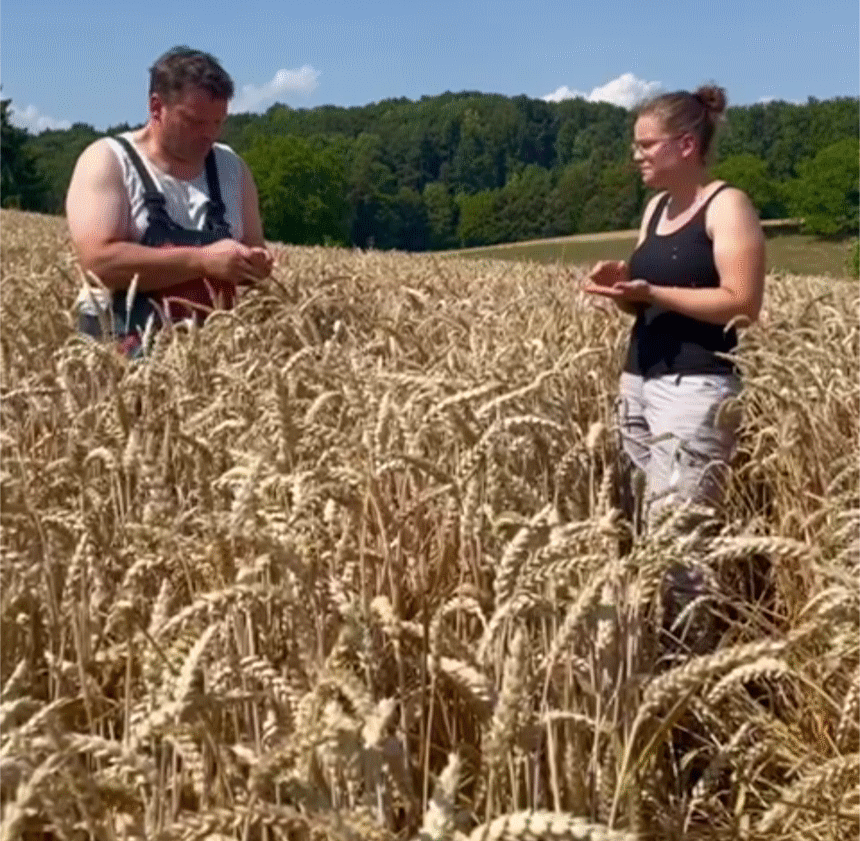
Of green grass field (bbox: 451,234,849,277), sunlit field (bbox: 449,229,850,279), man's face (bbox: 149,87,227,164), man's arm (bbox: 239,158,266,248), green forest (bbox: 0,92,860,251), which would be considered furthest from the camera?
green forest (bbox: 0,92,860,251)

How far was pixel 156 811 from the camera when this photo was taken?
1.19 meters

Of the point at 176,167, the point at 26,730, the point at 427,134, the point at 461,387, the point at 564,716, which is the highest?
the point at 427,134

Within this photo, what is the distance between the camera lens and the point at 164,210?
305 cm

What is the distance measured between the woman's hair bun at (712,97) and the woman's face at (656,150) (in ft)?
0.60

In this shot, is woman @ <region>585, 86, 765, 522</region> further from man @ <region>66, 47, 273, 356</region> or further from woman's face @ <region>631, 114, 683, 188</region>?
man @ <region>66, 47, 273, 356</region>

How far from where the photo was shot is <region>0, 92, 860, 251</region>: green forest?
54781mm

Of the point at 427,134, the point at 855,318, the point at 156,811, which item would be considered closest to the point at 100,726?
the point at 156,811

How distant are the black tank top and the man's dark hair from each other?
43.4 inches

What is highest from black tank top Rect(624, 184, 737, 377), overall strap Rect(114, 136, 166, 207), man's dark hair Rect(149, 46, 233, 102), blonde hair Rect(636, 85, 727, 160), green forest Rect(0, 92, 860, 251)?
green forest Rect(0, 92, 860, 251)

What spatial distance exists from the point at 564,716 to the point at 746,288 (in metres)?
1.62

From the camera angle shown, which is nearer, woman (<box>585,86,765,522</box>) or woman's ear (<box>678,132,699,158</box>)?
woman (<box>585,86,765,522</box>)

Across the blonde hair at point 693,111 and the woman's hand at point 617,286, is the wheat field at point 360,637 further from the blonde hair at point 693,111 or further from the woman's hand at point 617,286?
the blonde hair at point 693,111

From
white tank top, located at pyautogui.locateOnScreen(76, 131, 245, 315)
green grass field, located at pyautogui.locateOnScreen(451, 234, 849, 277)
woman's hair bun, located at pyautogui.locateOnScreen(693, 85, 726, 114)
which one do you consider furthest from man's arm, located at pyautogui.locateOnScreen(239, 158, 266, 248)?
green grass field, located at pyautogui.locateOnScreen(451, 234, 849, 277)

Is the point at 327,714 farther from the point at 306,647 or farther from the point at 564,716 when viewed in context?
the point at 564,716
